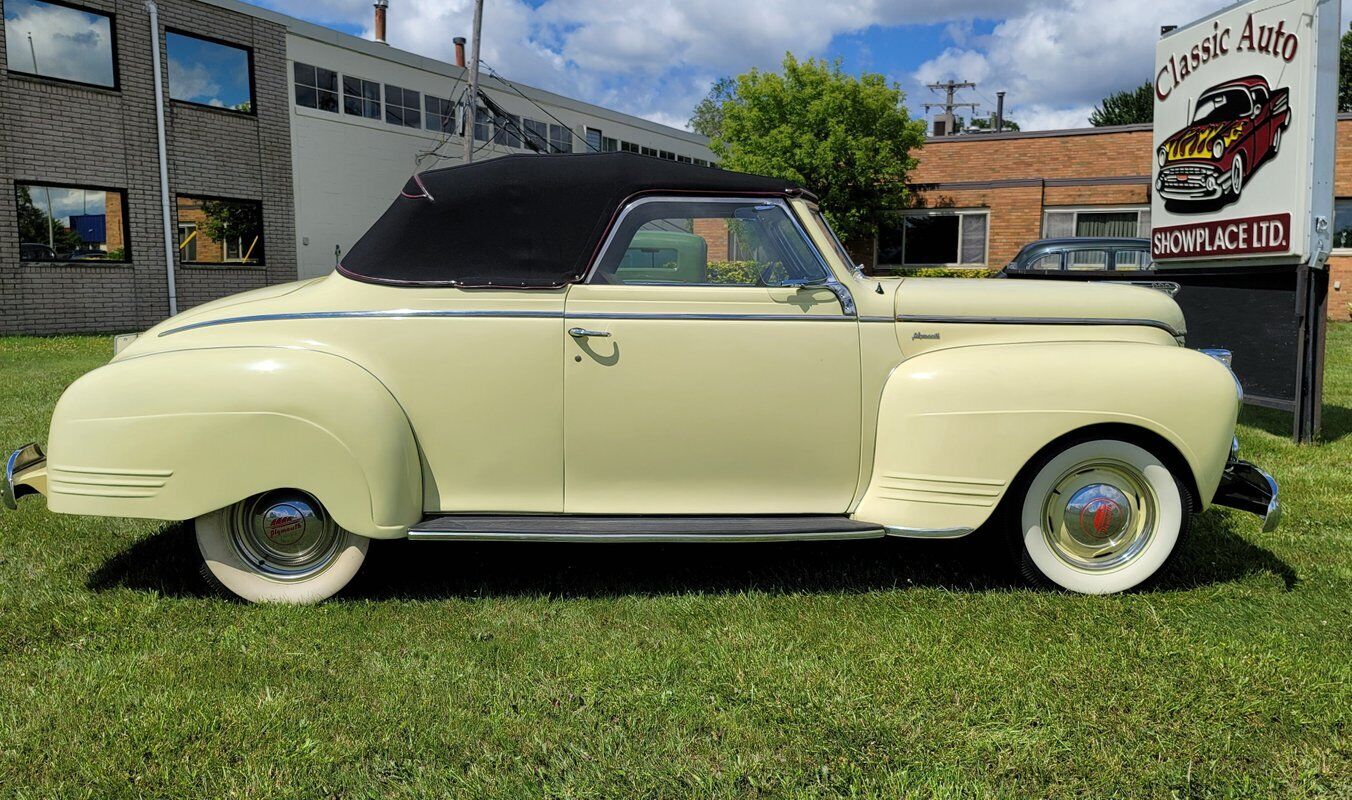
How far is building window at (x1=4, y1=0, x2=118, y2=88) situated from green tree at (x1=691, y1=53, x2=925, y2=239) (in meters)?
12.9

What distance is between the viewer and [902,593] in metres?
3.81

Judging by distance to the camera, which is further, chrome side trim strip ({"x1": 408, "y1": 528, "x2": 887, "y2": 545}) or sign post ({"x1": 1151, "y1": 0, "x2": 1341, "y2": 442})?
sign post ({"x1": 1151, "y1": 0, "x2": 1341, "y2": 442})

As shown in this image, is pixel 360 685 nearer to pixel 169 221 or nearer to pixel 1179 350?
pixel 1179 350

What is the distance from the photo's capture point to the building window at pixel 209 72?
17906 mm

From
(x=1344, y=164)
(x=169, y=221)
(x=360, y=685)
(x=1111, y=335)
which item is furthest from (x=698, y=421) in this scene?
(x=1344, y=164)

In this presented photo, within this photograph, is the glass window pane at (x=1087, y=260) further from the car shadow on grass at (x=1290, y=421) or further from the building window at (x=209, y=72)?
the building window at (x=209, y=72)

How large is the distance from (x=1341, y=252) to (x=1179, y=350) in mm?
19080

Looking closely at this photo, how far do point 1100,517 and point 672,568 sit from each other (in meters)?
1.82

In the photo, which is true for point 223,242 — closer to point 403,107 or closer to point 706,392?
point 403,107

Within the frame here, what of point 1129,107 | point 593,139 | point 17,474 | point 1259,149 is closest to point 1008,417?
point 17,474

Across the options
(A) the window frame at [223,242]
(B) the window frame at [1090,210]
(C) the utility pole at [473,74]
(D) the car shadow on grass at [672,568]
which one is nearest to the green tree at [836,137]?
(B) the window frame at [1090,210]

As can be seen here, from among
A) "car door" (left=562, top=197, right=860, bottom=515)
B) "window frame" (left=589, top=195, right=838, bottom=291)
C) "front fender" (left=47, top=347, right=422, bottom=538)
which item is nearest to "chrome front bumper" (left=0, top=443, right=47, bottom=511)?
"front fender" (left=47, top=347, right=422, bottom=538)

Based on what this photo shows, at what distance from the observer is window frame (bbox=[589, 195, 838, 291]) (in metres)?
3.68

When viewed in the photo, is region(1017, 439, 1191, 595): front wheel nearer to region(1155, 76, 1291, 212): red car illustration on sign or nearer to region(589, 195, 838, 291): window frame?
region(589, 195, 838, 291): window frame
